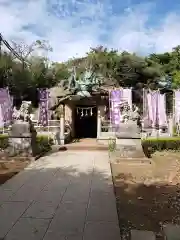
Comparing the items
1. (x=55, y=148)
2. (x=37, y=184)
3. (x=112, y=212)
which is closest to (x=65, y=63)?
(x=55, y=148)

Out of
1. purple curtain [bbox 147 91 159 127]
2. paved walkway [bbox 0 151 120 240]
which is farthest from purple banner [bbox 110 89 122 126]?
paved walkway [bbox 0 151 120 240]

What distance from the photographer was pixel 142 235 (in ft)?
12.8

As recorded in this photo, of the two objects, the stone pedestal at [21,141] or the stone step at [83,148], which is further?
the stone step at [83,148]

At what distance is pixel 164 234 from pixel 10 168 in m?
6.46

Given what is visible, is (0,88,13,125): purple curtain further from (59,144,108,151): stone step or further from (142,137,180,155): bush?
(142,137,180,155): bush

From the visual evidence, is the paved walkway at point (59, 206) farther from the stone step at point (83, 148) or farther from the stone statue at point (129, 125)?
the stone step at point (83, 148)

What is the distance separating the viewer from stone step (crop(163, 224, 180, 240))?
378 cm

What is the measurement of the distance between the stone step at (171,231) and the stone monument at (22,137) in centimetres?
769

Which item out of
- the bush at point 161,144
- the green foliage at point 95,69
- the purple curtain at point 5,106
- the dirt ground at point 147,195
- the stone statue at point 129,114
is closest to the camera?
the dirt ground at point 147,195

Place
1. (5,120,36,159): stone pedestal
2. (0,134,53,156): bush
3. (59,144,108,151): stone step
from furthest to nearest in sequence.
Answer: (59,144,108,151): stone step, (0,134,53,156): bush, (5,120,36,159): stone pedestal

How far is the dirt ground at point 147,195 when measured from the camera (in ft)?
15.0

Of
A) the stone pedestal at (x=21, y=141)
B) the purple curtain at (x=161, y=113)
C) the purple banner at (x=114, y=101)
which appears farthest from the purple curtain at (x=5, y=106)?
the purple curtain at (x=161, y=113)

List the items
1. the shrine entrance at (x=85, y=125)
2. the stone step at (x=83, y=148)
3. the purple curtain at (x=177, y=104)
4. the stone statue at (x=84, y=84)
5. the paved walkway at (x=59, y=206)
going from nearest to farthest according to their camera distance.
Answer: the paved walkway at (x=59, y=206) < the stone step at (x=83, y=148) < the purple curtain at (x=177, y=104) < the stone statue at (x=84, y=84) < the shrine entrance at (x=85, y=125)

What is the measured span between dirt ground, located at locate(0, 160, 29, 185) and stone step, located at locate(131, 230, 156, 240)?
430 cm
